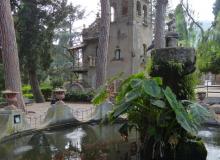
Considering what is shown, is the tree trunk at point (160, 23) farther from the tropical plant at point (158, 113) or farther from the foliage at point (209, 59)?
the tropical plant at point (158, 113)

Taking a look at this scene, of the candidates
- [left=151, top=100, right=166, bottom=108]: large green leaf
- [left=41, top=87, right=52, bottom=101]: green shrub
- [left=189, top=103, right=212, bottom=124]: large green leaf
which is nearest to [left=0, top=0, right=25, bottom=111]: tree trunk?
[left=151, top=100, right=166, bottom=108]: large green leaf

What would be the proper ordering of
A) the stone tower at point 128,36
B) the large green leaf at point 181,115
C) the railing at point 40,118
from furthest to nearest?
the stone tower at point 128,36
the railing at point 40,118
the large green leaf at point 181,115

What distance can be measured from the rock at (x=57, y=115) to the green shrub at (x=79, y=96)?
488 inches

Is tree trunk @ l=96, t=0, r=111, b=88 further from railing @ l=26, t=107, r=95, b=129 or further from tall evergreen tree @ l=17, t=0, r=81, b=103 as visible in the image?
tall evergreen tree @ l=17, t=0, r=81, b=103

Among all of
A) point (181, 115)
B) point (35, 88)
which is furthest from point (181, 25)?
point (181, 115)

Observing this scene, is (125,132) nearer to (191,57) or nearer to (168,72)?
(168,72)

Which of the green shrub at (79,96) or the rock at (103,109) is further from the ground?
the rock at (103,109)

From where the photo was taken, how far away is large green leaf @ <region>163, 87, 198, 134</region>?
587 centimetres

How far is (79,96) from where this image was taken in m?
24.2

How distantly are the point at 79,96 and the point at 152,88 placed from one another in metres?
18.3

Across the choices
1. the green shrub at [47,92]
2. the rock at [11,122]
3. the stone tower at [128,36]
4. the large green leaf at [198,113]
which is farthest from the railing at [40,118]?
the stone tower at [128,36]

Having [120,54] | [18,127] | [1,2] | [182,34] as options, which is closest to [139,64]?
[120,54]

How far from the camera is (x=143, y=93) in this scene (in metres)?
6.40

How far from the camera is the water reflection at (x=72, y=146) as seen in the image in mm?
6891
